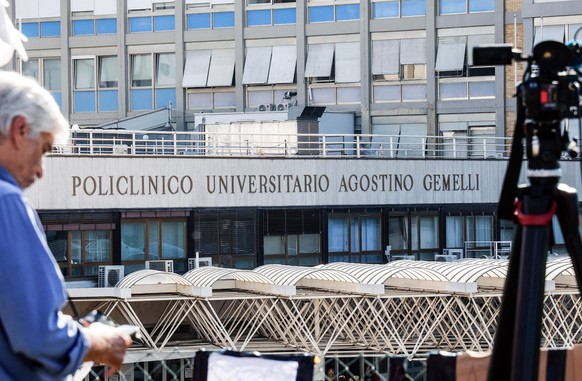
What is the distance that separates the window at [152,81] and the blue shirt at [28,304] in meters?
41.5

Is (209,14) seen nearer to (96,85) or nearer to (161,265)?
(96,85)

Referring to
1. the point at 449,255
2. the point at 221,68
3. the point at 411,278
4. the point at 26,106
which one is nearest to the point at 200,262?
the point at 411,278

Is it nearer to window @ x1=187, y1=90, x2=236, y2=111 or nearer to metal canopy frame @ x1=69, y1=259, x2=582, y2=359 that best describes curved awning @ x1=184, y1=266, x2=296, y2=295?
metal canopy frame @ x1=69, y1=259, x2=582, y2=359

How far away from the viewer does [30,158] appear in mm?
3377

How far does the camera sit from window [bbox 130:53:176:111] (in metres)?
44.6

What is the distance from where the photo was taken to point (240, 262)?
31984mm

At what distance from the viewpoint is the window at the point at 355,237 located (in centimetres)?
3378

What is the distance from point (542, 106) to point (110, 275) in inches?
1004

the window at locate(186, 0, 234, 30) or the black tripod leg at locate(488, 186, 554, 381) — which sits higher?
the window at locate(186, 0, 234, 30)

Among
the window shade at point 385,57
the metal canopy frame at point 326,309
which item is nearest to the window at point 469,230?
the window shade at point 385,57

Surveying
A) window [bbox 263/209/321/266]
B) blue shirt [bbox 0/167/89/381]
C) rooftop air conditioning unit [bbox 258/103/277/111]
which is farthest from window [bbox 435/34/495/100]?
blue shirt [bbox 0/167/89/381]

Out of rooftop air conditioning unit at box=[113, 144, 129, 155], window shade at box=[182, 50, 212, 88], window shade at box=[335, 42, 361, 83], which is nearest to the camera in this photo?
rooftop air conditioning unit at box=[113, 144, 129, 155]

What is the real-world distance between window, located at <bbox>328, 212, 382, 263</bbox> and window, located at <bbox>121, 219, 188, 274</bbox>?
14.2 ft

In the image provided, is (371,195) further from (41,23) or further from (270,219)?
(41,23)
